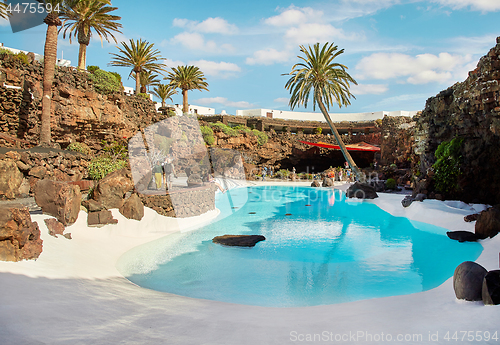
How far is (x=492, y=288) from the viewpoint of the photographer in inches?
119

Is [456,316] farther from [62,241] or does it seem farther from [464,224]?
[464,224]

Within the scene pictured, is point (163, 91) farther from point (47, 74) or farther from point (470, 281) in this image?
point (470, 281)

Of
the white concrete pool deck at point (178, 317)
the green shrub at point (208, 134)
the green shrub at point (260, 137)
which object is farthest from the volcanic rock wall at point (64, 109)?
the green shrub at point (260, 137)

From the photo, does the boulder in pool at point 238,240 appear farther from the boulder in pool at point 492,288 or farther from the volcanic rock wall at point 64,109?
the volcanic rock wall at point 64,109

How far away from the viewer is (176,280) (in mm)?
5746

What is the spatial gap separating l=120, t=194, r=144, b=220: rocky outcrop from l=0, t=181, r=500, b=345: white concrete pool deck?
3.08 m

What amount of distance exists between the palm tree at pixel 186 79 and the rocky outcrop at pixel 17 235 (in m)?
26.9

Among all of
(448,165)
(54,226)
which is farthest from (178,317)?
(448,165)

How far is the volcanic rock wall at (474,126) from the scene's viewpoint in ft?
24.5

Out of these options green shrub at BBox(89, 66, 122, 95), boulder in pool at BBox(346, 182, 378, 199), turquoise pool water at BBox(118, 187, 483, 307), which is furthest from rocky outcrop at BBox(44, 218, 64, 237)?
boulder in pool at BBox(346, 182, 378, 199)

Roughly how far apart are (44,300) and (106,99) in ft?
55.7

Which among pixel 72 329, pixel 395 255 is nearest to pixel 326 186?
pixel 395 255

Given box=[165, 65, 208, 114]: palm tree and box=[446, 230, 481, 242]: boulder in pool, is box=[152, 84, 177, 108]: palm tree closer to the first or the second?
box=[165, 65, 208, 114]: palm tree

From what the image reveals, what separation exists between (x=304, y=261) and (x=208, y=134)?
80.5ft
